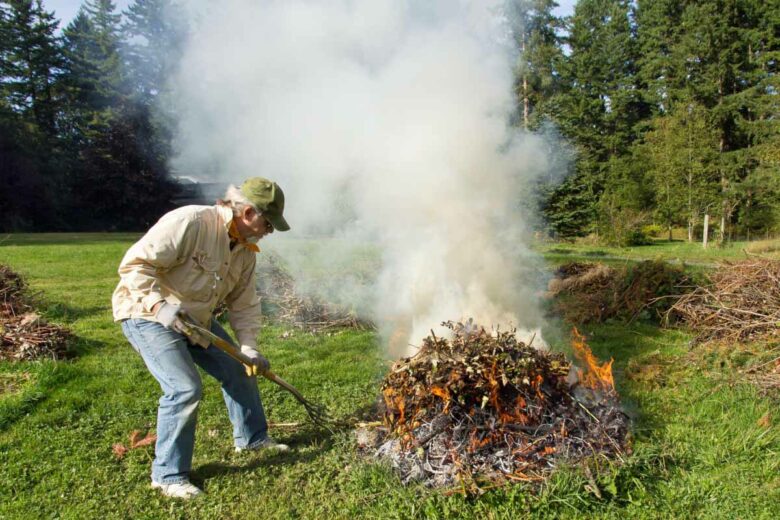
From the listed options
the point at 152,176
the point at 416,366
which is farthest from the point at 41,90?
the point at 416,366

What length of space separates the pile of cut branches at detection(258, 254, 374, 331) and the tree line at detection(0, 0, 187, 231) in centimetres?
1601

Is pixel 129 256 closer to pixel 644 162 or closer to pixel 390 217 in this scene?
pixel 390 217

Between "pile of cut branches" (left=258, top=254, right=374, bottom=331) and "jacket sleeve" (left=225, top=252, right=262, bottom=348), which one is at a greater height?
"jacket sleeve" (left=225, top=252, right=262, bottom=348)

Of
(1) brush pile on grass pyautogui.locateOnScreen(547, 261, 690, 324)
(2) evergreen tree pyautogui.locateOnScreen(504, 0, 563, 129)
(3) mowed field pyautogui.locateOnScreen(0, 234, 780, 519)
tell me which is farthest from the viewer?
(1) brush pile on grass pyautogui.locateOnScreen(547, 261, 690, 324)

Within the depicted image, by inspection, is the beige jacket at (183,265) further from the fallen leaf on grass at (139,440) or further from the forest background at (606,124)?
the forest background at (606,124)

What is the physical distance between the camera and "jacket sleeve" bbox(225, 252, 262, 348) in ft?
12.0

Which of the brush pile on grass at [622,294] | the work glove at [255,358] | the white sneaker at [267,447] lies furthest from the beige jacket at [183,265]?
the brush pile on grass at [622,294]

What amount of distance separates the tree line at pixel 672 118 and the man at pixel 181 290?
1366 cm

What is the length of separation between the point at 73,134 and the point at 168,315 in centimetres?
3682

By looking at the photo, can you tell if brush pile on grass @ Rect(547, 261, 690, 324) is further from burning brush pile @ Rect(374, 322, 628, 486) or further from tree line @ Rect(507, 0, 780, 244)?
tree line @ Rect(507, 0, 780, 244)

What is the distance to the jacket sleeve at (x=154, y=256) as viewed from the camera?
9.87 ft

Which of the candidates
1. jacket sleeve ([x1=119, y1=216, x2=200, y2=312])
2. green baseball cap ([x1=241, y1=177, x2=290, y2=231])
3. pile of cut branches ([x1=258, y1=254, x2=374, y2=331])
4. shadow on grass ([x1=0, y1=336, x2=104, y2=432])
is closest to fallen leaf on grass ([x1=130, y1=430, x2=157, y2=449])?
shadow on grass ([x1=0, y1=336, x2=104, y2=432])

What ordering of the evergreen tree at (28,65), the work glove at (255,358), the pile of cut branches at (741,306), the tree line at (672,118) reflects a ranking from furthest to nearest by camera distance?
1. the evergreen tree at (28,65)
2. the tree line at (672,118)
3. the pile of cut branches at (741,306)
4. the work glove at (255,358)

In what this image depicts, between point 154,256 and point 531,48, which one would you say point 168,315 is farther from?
point 531,48
